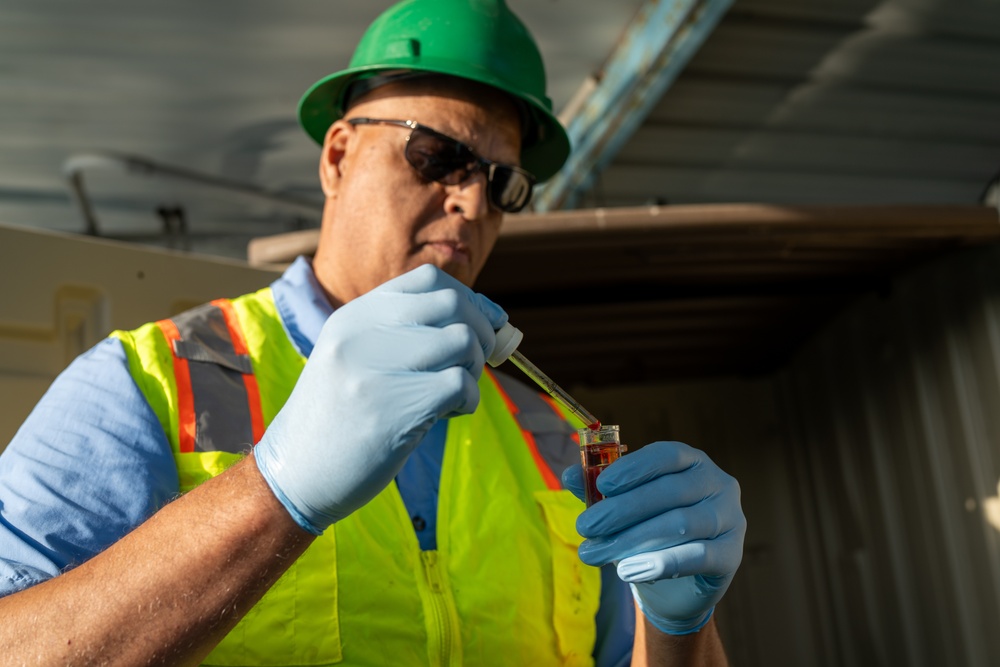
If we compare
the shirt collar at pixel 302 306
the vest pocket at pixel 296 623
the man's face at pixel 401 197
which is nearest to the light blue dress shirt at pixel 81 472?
the vest pocket at pixel 296 623

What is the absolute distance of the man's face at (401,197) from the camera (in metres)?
2.00

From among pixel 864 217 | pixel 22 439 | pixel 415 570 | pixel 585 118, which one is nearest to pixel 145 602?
pixel 22 439

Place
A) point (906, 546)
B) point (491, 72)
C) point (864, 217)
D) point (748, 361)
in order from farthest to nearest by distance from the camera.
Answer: point (748, 361) → point (906, 546) → point (864, 217) → point (491, 72)

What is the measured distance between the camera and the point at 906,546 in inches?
138

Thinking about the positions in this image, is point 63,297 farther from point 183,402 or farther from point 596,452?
point 596,452

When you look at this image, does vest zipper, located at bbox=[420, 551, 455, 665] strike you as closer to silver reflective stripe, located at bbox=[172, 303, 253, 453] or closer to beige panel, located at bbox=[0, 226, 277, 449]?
silver reflective stripe, located at bbox=[172, 303, 253, 453]

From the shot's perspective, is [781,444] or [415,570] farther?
[781,444]

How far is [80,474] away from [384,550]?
0.51 m

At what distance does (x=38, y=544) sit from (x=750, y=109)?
289 cm

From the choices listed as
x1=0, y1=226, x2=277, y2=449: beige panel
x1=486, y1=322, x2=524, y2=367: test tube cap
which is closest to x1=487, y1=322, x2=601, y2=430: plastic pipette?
x1=486, y1=322, x2=524, y2=367: test tube cap

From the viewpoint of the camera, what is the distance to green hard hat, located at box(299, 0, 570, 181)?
2092mm

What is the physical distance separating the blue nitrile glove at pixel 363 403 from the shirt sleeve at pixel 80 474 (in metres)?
0.29

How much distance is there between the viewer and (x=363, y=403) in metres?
1.33

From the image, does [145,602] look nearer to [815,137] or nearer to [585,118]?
[585,118]
